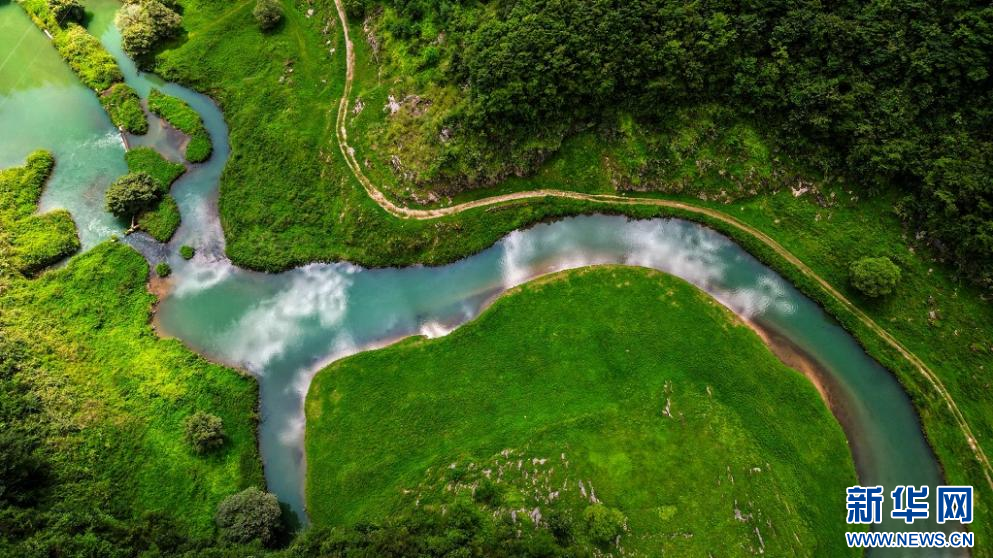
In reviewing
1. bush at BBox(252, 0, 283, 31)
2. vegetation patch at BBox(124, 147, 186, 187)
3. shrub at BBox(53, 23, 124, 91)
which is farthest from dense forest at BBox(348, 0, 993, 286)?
shrub at BBox(53, 23, 124, 91)

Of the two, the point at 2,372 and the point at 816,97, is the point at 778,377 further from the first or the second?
the point at 2,372

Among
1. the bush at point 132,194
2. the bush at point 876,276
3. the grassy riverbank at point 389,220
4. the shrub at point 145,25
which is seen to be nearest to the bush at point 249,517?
the grassy riverbank at point 389,220

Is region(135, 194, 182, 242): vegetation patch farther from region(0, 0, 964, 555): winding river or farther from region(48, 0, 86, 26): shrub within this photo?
region(48, 0, 86, 26): shrub

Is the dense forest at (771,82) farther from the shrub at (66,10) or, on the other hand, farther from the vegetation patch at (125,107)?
the shrub at (66,10)

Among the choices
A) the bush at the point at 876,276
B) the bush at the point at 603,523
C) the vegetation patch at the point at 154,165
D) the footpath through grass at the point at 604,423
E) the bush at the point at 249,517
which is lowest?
the bush at the point at 249,517

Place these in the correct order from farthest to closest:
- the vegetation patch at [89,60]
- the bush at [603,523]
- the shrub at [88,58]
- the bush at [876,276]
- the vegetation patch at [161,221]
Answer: the shrub at [88,58] → the vegetation patch at [89,60] → the vegetation patch at [161,221] → the bush at [876,276] → the bush at [603,523]
